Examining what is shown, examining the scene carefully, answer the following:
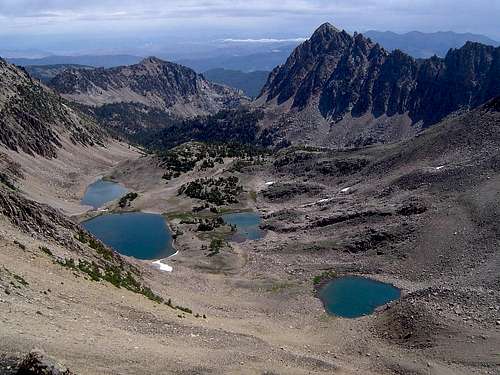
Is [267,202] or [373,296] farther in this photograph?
[267,202]

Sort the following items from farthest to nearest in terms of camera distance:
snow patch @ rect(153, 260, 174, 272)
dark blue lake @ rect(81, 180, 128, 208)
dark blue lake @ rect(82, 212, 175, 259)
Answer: dark blue lake @ rect(81, 180, 128, 208), dark blue lake @ rect(82, 212, 175, 259), snow patch @ rect(153, 260, 174, 272)

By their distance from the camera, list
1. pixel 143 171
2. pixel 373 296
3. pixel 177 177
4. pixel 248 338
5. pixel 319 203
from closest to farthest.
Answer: pixel 248 338 → pixel 373 296 → pixel 319 203 → pixel 177 177 → pixel 143 171

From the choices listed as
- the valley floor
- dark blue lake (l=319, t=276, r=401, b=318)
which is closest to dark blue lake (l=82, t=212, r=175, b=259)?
the valley floor

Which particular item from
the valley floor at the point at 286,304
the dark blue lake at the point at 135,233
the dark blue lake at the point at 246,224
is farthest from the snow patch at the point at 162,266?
the dark blue lake at the point at 246,224

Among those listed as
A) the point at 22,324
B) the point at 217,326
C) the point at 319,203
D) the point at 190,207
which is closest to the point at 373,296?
the point at 217,326

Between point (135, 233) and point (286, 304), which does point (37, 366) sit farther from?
point (135, 233)

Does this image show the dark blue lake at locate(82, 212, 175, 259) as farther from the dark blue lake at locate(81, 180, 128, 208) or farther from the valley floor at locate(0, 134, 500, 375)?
the dark blue lake at locate(81, 180, 128, 208)

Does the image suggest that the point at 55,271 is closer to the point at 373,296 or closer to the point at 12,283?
the point at 12,283
